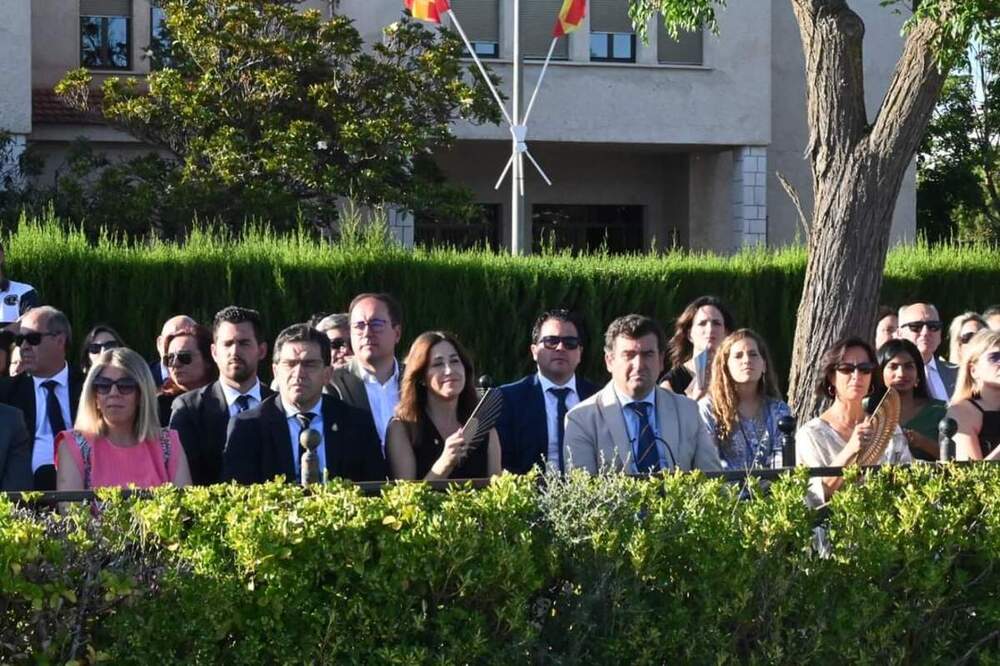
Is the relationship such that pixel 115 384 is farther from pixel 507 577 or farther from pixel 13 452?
pixel 507 577

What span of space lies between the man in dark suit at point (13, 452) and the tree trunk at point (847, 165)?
7.15m

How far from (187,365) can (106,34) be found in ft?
68.3

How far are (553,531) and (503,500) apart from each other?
0.20 meters

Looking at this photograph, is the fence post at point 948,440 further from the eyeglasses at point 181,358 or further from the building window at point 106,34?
the building window at point 106,34

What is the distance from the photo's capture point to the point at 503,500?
5.02 meters

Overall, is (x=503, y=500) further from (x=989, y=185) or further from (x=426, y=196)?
(x=989, y=185)

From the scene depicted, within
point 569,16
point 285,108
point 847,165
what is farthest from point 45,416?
point 569,16

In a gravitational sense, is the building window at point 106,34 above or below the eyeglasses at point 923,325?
above

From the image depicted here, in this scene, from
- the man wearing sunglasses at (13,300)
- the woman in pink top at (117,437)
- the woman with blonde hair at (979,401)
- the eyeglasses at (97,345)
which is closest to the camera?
the woman in pink top at (117,437)

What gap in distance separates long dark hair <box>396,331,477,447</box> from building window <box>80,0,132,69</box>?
2218 cm

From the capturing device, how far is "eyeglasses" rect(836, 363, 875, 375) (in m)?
7.70

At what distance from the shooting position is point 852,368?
7707mm

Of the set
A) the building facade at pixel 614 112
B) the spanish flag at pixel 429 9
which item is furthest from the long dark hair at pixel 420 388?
the building facade at pixel 614 112

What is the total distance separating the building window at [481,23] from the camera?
2936 centimetres
